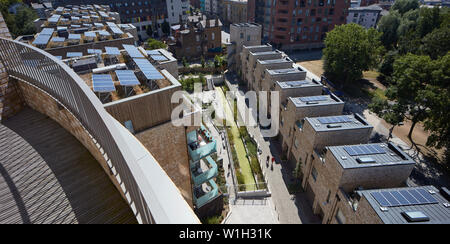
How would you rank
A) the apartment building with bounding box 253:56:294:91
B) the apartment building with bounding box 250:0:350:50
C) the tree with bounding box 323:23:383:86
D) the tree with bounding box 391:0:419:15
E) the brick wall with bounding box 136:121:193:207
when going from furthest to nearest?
1. the tree with bounding box 391:0:419:15
2. the apartment building with bounding box 250:0:350:50
3. the tree with bounding box 323:23:383:86
4. the apartment building with bounding box 253:56:294:91
5. the brick wall with bounding box 136:121:193:207

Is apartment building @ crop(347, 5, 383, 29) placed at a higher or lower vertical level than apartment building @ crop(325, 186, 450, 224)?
higher

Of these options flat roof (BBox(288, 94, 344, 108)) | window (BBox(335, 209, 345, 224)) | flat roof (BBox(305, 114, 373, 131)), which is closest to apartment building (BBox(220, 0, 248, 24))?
flat roof (BBox(288, 94, 344, 108))

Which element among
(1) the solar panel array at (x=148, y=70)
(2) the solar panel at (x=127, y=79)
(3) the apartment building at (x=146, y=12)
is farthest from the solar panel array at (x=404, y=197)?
(3) the apartment building at (x=146, y=12)

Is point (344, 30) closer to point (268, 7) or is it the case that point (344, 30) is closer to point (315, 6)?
point (315, 6)

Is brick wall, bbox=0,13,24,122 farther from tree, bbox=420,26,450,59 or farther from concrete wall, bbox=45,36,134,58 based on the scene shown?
tree, bbox=420,26,450,59

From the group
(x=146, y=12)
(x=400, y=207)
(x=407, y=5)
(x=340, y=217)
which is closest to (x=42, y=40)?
(x=340, y=217)
